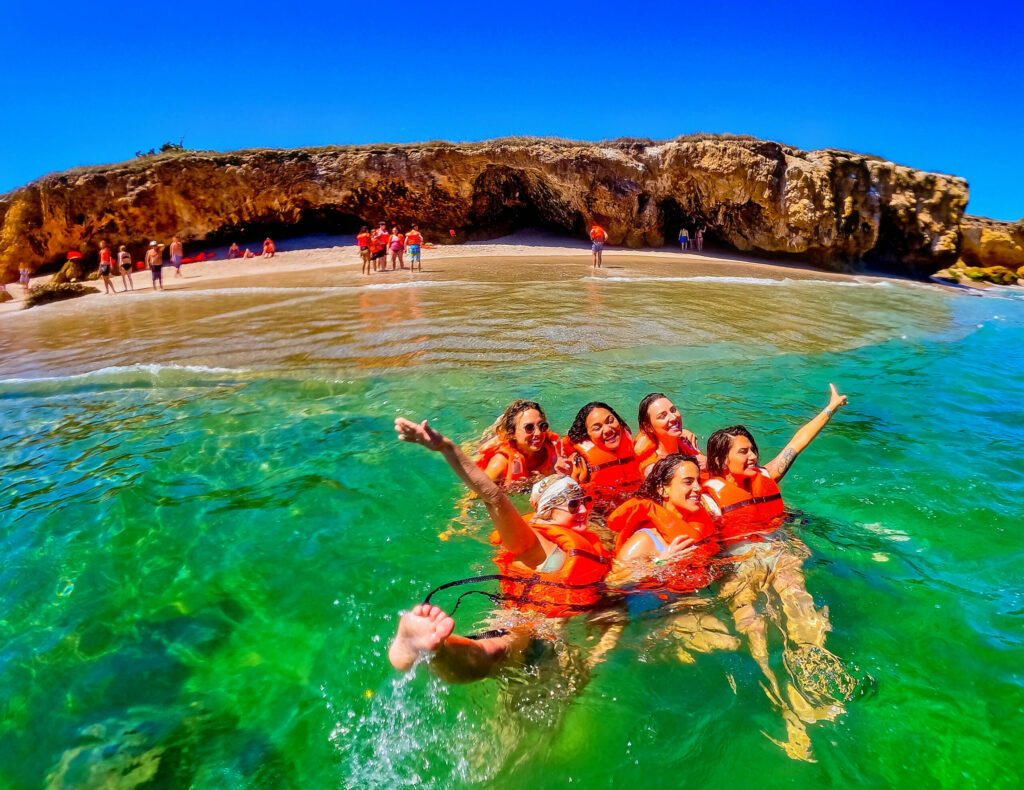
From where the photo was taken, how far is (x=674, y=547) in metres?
3.79

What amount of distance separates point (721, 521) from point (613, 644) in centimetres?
115

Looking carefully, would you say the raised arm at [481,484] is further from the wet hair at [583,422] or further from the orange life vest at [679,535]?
the wet hair at [583,422]

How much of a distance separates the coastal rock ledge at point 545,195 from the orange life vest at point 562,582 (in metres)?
26.3

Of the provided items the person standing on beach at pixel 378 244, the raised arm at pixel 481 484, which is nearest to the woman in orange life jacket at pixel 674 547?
the raised arm at pixel 481 484

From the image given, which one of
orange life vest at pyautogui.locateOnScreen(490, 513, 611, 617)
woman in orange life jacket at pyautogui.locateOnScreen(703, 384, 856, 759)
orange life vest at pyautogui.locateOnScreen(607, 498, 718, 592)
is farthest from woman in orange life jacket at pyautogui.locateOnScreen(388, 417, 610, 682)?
woman in orange life jacket at pyautogui.locateOnScreen(703, 384, 856, 759)

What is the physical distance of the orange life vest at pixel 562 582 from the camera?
3359mm

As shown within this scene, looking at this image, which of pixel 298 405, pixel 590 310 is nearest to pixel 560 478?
pixel 298 405

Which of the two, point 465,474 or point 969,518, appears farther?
point 969,518

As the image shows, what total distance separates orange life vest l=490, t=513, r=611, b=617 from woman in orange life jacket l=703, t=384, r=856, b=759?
884mm

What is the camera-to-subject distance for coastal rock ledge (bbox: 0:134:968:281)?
87.2 feet

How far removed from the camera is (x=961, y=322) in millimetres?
15016

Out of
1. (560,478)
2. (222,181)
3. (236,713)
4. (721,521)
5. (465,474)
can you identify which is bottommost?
(236,713)

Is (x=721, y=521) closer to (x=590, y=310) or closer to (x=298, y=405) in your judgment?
(x=298, y=405)

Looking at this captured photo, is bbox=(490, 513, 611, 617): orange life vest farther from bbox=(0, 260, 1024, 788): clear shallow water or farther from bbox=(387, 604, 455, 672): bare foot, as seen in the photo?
bbox=(387, 604, 455, 672): bare foot
